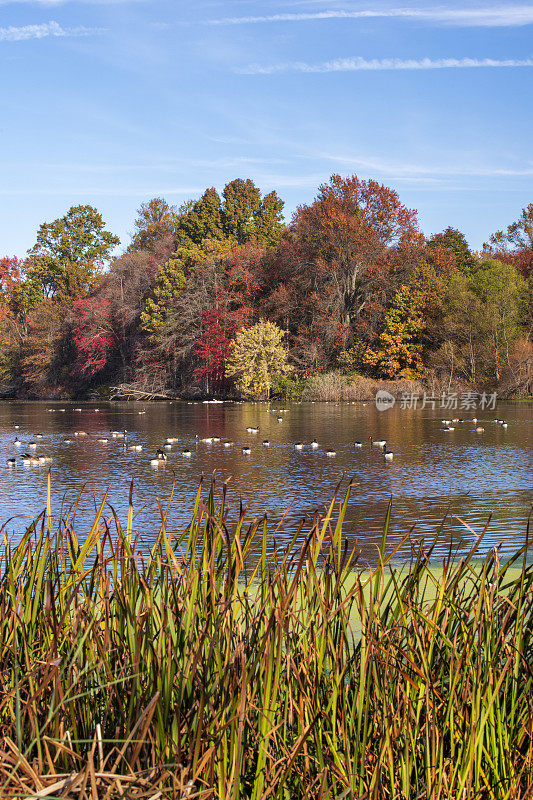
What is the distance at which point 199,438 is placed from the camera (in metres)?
16.5

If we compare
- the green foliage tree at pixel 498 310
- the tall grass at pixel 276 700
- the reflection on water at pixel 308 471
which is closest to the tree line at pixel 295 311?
the green foliage tree at pixel 498 310

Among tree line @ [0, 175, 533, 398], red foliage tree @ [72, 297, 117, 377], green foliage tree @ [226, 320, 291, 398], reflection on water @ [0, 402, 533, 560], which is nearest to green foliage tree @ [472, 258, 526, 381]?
tree line @ [0, 175, 533, 398]

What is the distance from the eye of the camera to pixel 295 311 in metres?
36.4

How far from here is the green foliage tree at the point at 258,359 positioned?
107 feet

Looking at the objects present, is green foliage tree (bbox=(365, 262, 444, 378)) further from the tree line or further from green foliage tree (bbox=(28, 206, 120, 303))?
green foliage tree (bbox=(28, 206, 120, 303))

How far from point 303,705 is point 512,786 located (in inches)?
23.0

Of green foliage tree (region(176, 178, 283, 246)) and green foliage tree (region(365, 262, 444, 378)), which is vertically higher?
green foliage tree (region(176, 178, 283, 246))

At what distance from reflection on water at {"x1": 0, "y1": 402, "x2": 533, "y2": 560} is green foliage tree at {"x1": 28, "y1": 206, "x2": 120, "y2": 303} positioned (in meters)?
32.7

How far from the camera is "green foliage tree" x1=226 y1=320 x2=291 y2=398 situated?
32.7m

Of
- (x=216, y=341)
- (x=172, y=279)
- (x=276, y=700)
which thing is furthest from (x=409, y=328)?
(x=276, y=700)

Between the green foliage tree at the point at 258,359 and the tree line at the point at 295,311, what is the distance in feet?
0.23

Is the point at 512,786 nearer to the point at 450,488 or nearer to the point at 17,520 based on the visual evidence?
the point at 17,520

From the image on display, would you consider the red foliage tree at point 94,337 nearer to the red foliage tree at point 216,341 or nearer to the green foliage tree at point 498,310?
the red foliage tree at point 216,341

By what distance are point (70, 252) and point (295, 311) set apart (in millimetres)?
25624
